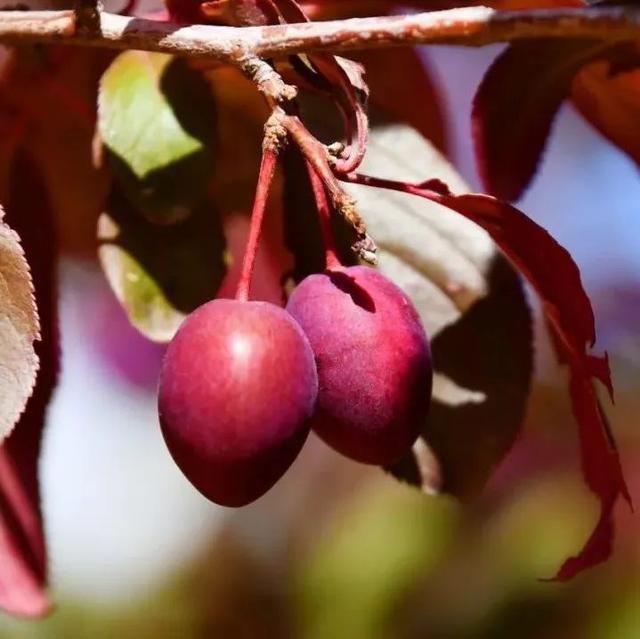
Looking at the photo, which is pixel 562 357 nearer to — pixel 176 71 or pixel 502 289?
pixel 502 289

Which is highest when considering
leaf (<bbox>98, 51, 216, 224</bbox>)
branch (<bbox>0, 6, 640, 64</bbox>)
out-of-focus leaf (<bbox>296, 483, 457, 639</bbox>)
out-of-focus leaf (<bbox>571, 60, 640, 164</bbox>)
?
branch (<bbox>0, 6, 640, 64</bbox>)

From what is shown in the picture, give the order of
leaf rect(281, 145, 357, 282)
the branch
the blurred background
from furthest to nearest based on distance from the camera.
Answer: the blurred background, leaf rect(281, 145, 357, 282), the branch

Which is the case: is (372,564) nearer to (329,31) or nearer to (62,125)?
(62,125)

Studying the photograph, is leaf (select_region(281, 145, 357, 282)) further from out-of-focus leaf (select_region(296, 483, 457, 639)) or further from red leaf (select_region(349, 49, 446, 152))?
out-of-focus leaf (select_region(296, 483, 457, 639))

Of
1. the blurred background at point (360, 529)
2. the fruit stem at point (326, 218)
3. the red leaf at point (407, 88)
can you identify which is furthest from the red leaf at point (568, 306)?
the blurred background at point (360, 529)

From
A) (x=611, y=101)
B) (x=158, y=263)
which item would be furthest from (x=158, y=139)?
(x=611, y=101)

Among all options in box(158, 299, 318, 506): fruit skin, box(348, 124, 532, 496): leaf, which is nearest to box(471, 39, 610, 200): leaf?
box(348, 124, 532, 496): leaf
